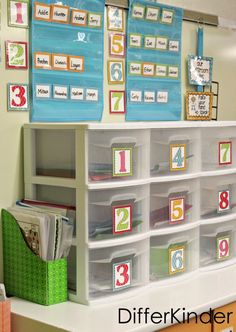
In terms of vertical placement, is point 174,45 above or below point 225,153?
above

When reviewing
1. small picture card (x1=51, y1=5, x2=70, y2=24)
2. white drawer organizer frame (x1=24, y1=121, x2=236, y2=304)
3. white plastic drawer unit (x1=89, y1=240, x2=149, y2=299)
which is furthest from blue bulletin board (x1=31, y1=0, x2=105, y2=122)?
white plastic drawer unit (x1=89, y1=240, x2=149, y2=299)

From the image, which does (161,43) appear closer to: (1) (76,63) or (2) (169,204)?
(1) (76,63)

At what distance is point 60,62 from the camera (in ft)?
6.59

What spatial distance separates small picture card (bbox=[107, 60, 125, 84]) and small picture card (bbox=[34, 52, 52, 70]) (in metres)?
0.28

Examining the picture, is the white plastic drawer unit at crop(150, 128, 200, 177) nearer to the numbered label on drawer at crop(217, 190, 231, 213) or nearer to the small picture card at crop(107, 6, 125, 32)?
the numbered label on drawer at crop(217, 190, 231, 213)

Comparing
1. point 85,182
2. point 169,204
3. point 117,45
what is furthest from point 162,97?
point 85,182

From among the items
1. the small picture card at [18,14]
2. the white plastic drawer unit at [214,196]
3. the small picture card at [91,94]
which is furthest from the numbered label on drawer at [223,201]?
the small picture card at [18,14]

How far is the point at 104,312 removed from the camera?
67.3 inches

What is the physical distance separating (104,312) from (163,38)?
3.91 feet

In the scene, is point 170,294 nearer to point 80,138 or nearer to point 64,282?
point 64,282

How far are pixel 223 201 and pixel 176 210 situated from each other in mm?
247

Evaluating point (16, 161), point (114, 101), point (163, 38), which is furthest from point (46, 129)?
point (163, 38)

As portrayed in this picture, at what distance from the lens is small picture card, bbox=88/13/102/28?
209cm

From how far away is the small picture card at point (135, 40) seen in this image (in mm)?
2256
